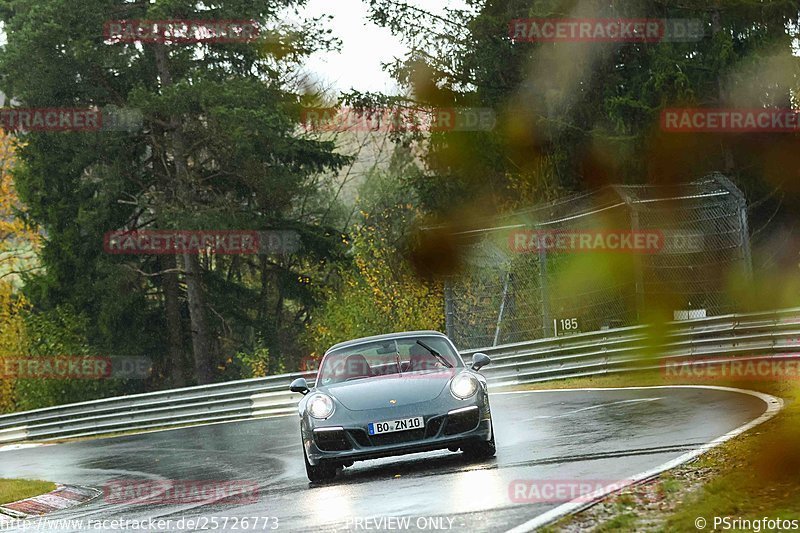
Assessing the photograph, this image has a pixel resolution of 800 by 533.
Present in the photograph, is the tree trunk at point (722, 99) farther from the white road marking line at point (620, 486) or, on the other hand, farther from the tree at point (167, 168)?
the white road marking line at point (620, 486)

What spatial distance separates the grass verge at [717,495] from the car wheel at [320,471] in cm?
367

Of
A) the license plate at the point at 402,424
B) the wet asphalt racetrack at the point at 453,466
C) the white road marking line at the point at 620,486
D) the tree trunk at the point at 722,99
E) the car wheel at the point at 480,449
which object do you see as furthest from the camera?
the tree trunk at the point at 722,99

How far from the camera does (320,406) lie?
11.9 m

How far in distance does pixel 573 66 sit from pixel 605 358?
12.0 metres

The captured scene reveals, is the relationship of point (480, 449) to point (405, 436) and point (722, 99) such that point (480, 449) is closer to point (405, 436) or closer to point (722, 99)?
point (405, 436)

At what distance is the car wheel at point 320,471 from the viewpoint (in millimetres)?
11875

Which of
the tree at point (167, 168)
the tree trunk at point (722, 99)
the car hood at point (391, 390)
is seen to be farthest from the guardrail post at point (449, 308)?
the car hood at point (391, 390)

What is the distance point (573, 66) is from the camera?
3372 centimetres

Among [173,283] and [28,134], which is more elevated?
[28,134]

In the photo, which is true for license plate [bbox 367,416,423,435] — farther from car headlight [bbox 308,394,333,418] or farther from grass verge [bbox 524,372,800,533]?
grass verge [bbox 524,372,800,533]

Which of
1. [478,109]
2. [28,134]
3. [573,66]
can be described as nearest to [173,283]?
[28,134]

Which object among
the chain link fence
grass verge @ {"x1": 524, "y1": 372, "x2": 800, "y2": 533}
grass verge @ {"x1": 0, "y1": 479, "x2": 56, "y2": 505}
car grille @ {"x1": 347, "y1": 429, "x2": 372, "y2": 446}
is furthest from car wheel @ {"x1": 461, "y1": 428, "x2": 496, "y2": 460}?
the chain link fence

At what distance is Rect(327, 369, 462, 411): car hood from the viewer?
1164cm

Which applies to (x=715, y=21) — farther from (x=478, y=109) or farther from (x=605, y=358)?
(x=605, y=358)
